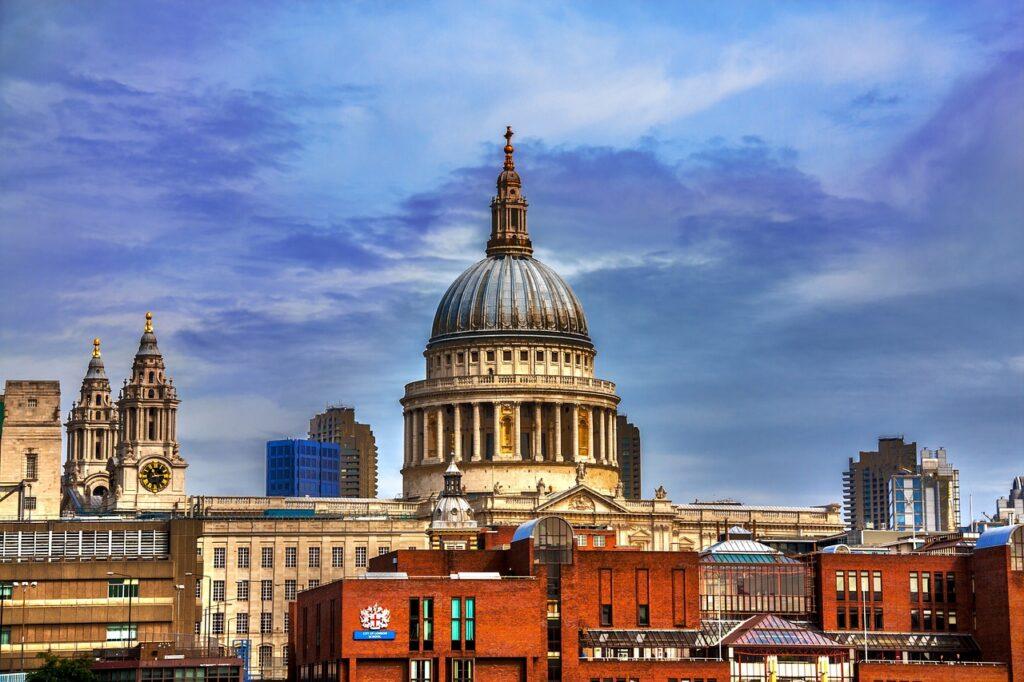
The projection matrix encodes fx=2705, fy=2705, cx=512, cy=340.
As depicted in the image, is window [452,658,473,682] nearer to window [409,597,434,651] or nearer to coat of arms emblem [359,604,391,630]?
window [409,597,434,651]

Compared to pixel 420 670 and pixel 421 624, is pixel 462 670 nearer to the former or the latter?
pixel 420 670

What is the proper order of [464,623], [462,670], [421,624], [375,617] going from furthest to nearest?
1. [464,623]
2. [462,670]
3. [421,624]
4. [375,617]

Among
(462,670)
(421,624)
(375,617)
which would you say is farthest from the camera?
(462,670)

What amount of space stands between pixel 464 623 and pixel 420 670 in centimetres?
484

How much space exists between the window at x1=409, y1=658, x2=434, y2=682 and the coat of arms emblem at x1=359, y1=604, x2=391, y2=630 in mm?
3450

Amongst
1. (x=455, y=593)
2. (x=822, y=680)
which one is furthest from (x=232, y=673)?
(x=822, y=680)

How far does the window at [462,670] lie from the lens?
640 ft

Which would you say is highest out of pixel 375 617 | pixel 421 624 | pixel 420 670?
pixel 375 617

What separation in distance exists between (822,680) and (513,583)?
79.0 feet

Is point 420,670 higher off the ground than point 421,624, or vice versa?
point 421,624

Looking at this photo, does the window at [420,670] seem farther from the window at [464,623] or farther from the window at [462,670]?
the window at [464,623]

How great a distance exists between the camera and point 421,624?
7682 inches

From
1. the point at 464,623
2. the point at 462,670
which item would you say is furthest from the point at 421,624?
the point at 462,670

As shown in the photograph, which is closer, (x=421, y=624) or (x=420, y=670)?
(x=420, y=670)
